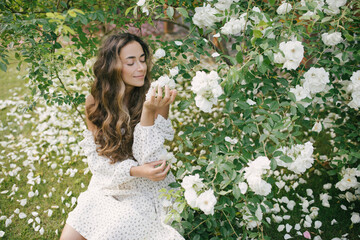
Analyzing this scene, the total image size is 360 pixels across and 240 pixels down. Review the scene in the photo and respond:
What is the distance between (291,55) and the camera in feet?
4.23

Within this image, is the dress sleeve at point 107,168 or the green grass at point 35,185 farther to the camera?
the green grass at point 35,185

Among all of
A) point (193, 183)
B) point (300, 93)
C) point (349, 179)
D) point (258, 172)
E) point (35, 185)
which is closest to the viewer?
point (258, 172)

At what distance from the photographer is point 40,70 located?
2076 mm

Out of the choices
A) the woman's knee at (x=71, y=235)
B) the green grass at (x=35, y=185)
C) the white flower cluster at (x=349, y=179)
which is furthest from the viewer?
the green grass at (x=35, y=185)

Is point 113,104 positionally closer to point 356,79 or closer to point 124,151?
point 124,151

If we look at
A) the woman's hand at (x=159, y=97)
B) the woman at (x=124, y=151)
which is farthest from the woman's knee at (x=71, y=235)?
the woman's hand at (x=159, y=97)

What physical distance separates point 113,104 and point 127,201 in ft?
2.37

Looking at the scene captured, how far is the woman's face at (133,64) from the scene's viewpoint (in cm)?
210

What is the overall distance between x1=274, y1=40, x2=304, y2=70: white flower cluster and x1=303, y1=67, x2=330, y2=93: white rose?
24cm

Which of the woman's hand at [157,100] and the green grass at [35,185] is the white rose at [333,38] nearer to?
the woman's hand at [157,100]

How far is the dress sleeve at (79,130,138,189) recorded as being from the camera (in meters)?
1.94

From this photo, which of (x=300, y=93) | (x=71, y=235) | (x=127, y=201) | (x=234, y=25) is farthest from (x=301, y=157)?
(x=71, y=235)

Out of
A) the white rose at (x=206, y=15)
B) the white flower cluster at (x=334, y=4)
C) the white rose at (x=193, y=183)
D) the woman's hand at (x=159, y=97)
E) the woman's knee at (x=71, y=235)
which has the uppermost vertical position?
the white flower cluster at (x=334, y=4)

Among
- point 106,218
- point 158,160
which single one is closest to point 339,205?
point 158,160
